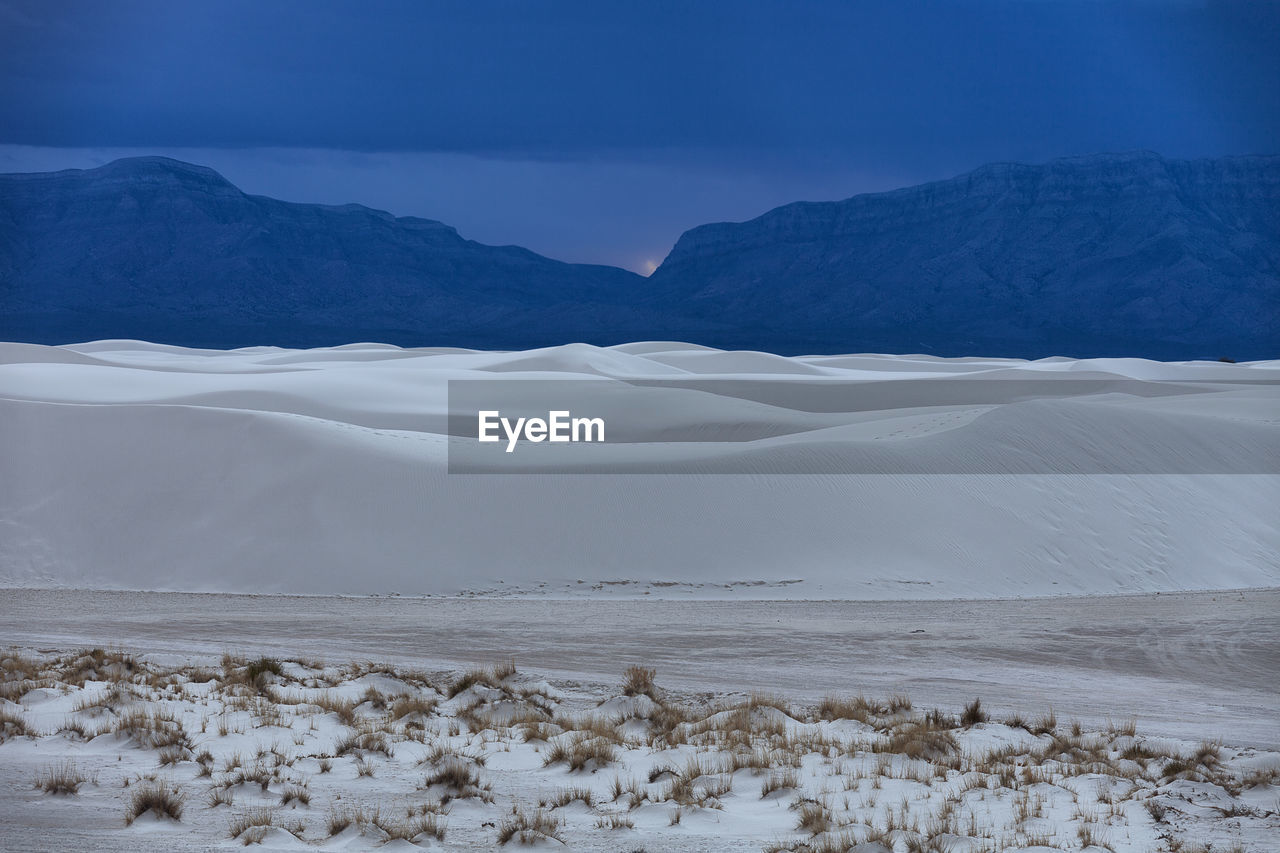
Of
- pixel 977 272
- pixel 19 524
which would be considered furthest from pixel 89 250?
pixel 19 524

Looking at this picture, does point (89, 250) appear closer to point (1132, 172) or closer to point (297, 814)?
point (1132, 172)

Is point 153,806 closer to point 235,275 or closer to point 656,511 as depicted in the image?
point 656,511

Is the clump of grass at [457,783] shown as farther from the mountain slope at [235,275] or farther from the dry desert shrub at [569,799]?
the mountain slope at [235,275]

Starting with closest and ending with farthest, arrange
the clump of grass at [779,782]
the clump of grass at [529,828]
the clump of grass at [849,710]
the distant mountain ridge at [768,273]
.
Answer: the clump of grass at [529,828]
the clump of grass at [779,782]
the clump of grass at [849,710]
the distant mountain ridge at [768,273]

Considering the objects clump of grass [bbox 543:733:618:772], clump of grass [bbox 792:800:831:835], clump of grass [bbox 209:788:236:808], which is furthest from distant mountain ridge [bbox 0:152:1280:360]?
clump of grass [bbox 209:788:236:808]

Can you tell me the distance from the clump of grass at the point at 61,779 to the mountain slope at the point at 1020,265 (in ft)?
381

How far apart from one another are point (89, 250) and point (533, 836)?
153299mm

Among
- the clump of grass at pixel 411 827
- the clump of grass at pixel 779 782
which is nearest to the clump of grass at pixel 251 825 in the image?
A: the clump of grass at pixel 411 827

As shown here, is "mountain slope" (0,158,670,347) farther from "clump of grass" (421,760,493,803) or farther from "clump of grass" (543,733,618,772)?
"clump of grass" (421,760,493,803)

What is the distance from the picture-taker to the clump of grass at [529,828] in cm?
591

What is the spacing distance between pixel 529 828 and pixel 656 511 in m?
13.1

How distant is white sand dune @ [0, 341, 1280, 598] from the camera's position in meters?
17.4

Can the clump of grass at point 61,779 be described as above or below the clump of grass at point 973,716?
above

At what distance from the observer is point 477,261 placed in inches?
6531
